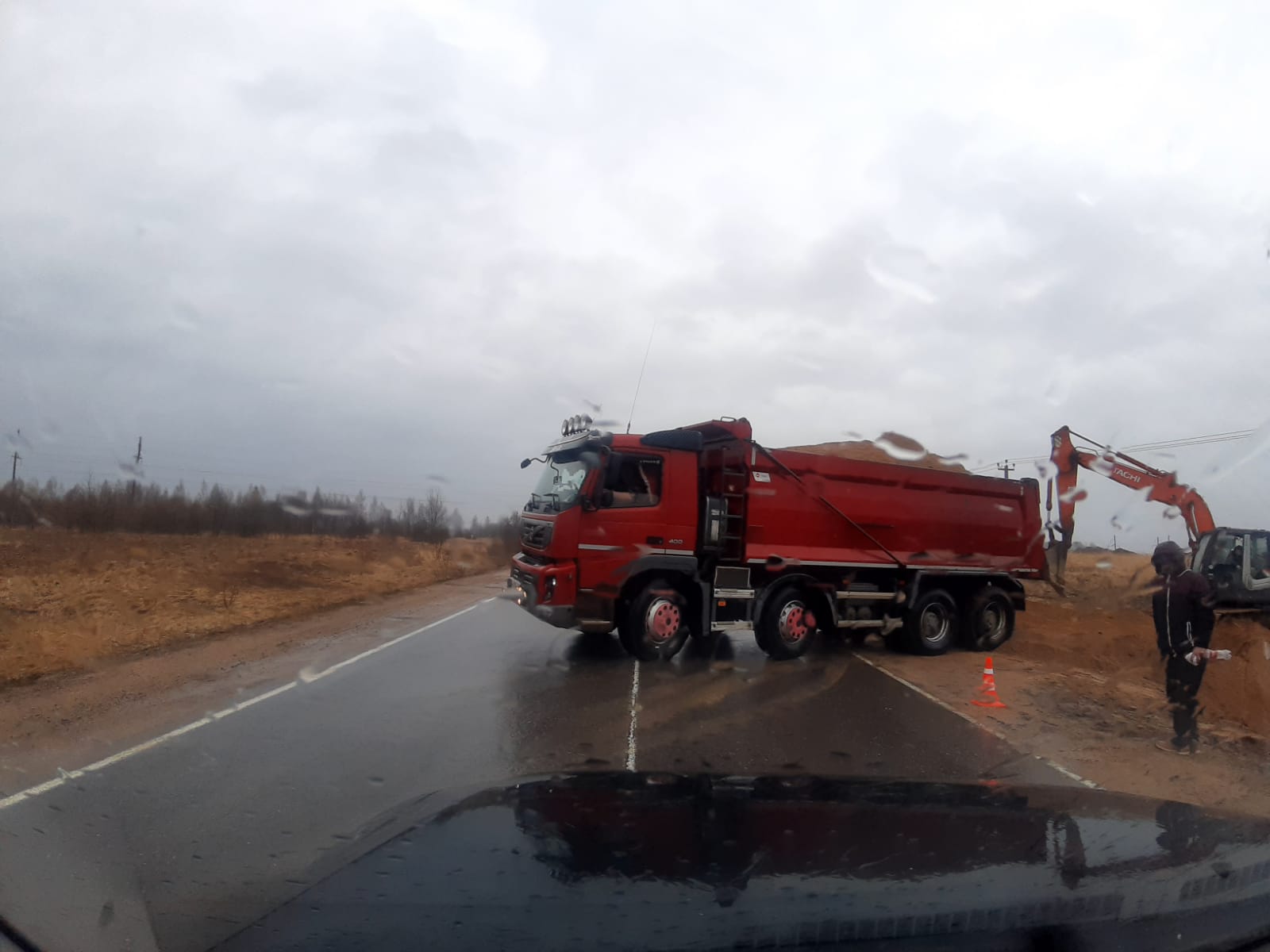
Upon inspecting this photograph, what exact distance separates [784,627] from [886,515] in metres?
2.47

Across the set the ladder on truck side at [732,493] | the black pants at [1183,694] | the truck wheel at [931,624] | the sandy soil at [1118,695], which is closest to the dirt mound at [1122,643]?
the sandy soil at [1118,695]

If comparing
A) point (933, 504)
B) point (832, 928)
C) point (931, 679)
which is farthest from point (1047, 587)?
point (832, 928)

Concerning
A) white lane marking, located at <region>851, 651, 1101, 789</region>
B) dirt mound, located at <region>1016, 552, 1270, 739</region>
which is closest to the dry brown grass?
white lane marking, located at <region>851, 651, 1101, 789</region>

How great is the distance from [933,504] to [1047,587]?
9.71m

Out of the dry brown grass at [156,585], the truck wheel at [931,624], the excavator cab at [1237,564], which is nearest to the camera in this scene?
the dry brown grass at [156,585]

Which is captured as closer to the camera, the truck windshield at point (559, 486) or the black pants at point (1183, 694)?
the black pants at point (1183, 694)

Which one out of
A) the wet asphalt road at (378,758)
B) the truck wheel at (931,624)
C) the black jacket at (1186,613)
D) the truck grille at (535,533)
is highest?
the truck grille at (535,533)

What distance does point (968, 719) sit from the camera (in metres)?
8.06

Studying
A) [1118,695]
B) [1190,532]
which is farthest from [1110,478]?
[1118,695]

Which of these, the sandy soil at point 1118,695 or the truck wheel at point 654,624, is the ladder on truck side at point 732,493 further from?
the sandy soil at point 1118,695

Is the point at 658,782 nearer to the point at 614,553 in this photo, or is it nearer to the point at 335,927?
the point at 335,927

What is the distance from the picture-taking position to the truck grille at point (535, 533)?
412 inches

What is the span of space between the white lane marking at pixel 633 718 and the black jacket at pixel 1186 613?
452 centimetres

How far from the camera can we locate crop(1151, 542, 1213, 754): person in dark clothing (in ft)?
22.0
